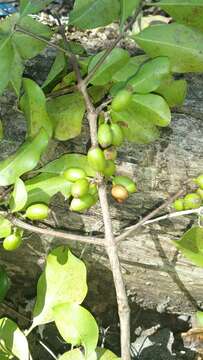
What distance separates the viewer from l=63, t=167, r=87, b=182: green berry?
1.25 meters

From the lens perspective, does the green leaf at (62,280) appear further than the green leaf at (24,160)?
Yes

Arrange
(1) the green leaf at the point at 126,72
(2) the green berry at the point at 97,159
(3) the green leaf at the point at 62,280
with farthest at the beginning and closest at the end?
(3) the green leaf at the point at 62,280 → (1) the green leaf at the point at 126,72 → (2) the green berry at the point at 97,159

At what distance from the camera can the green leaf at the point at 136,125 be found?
1296 mm

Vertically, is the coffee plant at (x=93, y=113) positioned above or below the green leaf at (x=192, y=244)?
above

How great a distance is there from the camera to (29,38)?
1.32 m

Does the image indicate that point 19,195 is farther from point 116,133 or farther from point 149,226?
point 149,226

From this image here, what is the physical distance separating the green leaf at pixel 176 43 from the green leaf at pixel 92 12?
3.6 inches

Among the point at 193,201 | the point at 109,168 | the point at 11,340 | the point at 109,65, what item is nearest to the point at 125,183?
the point at 109,168

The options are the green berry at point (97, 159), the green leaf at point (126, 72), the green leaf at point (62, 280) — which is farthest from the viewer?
the green leaf at point (62, 280)

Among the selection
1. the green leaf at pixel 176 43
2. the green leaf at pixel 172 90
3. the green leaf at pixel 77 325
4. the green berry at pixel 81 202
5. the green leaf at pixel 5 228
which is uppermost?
the green leaf at pixel 176 43

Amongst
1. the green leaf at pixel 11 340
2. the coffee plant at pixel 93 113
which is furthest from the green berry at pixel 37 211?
the green leaf at pixel 11 340

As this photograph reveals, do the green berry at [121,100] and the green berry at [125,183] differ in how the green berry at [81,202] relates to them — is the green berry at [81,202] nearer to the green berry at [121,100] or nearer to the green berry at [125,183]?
the green berry at [125,183]

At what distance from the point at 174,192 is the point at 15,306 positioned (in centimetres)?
73

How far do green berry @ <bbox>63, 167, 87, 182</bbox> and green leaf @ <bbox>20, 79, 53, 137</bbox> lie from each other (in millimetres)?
115
